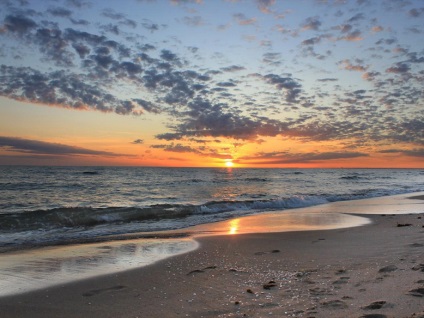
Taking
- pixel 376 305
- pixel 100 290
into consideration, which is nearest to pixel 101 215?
pixel 100 290

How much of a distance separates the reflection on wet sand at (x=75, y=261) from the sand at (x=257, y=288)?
0.52 meters

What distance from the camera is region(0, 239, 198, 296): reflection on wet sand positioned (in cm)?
658

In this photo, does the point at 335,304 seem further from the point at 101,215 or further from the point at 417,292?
the point at 101,215

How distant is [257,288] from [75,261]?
4921 millimetres

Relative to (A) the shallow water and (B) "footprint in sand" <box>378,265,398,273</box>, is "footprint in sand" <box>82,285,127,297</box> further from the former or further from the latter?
(B) "footprint in sand" <box>378,265,398,273</box>

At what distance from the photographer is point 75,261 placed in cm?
829

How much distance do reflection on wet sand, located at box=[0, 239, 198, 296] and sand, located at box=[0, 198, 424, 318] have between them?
524 millimetres

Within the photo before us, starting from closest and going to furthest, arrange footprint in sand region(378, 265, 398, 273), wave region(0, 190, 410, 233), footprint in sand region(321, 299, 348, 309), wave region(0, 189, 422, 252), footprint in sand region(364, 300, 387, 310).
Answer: footprint in sand region(364, 300, 387, 310), footprint in sand region(321, 299, 348, 309), footprint in sand region(378, 265, 398, 273), wave region(0, 189, 422, 252), wave region(0, 190, 410, 233)

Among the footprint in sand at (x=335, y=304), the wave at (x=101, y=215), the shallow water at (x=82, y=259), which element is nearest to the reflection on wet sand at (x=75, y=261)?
the shallow water at (x=82, y=259)

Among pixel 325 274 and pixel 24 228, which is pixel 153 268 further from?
pixel 24 228

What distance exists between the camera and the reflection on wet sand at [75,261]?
658 cm

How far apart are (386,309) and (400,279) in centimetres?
152

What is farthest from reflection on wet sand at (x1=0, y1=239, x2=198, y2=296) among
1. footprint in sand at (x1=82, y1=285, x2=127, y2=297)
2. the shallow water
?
footprint in sand at (x1=82, y1=285, x2=127, y2=297)

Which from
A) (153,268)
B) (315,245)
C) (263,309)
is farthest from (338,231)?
(263,309)
